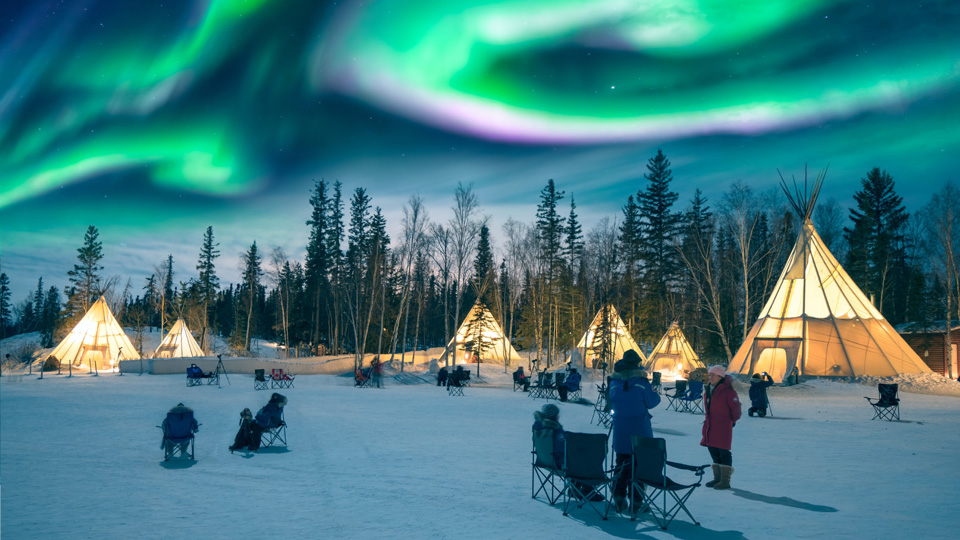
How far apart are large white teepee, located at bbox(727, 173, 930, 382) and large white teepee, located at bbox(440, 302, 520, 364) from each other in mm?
16113

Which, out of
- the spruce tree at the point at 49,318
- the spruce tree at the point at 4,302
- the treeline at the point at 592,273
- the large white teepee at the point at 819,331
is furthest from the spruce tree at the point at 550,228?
the spruce tree at the point at 4,302

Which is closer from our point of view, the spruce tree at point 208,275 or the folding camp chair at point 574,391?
the folding camp chair at point 574,391

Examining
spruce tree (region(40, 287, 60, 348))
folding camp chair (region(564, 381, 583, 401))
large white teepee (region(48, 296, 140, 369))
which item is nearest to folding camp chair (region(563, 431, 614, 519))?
folding camp chair (region(564, 381, 583, 401))

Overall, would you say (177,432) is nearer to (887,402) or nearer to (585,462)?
(585,462)

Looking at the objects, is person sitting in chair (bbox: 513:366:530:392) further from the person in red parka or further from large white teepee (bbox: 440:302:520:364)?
the person in red parka

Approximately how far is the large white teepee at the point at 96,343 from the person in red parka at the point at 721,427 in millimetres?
37704

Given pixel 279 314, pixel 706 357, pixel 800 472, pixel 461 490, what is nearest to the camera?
pixel 461 490

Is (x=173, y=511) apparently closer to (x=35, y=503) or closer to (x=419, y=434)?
(x=35, y=503)

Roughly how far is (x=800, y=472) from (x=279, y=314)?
6162 cm

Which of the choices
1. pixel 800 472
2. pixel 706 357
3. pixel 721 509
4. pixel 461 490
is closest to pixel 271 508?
pixel 461 490

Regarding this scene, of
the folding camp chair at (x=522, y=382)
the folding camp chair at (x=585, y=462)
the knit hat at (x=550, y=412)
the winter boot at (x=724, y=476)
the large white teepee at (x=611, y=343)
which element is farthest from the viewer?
the large white teepee at (x=611, y=343)

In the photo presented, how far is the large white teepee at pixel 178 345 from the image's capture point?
126ft

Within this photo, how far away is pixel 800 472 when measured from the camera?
810 cm

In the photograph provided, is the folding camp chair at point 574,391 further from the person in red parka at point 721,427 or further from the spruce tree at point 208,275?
the spruce tree at point 208,275
